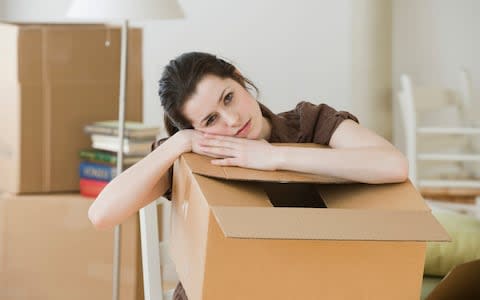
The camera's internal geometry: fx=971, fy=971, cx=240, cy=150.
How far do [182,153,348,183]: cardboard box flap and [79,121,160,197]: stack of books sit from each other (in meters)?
1.57

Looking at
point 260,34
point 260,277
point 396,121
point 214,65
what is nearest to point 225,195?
point 260,277

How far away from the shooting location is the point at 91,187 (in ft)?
9.73

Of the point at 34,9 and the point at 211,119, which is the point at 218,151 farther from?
the point at 34,9

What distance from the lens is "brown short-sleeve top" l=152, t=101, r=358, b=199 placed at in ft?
5.29

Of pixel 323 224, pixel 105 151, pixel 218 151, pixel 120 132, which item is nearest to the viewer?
pixel 323 224

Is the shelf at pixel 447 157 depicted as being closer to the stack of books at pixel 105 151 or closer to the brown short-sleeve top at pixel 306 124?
the stack of books at pixel 105 151

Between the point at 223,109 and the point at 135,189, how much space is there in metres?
0.19

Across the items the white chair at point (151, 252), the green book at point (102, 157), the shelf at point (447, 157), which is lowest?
the shelf at point (447, 157)

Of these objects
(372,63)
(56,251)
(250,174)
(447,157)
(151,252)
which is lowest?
(56,251)

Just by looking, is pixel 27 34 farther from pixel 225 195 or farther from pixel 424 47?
pixel 424 47

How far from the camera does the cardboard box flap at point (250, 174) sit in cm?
134

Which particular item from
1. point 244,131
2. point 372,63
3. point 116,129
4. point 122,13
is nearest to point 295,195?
point 244,131

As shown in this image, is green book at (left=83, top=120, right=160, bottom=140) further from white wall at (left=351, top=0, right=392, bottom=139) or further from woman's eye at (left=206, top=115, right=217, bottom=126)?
white wall at (left=351, top=0, right=392, bottom=139)

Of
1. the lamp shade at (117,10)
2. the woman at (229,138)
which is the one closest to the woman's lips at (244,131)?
the woman at (229,138)
